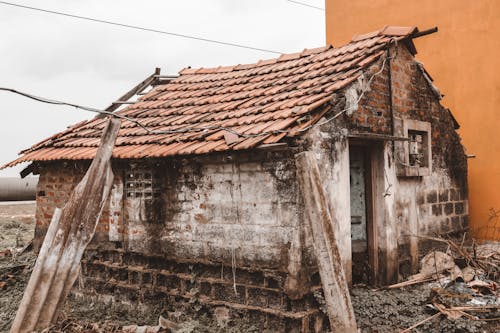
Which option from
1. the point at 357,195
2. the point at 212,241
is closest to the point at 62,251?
the point at 212,241

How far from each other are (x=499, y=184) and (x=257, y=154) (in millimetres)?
6503

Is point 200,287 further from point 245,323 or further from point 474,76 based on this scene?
point 474,76

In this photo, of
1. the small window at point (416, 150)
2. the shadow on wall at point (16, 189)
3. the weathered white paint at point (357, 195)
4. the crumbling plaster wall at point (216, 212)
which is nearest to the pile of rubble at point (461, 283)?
the weathered white paint at point (357, 195)

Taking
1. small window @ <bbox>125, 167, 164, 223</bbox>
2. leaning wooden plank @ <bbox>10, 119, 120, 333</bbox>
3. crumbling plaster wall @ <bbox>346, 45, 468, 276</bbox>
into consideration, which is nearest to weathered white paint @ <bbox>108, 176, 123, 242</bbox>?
small window @ <bbox>125, 167, 164, 223</bbox>

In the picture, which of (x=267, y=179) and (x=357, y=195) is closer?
(x=267, y=179)

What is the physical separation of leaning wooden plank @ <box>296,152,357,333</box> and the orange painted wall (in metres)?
6.67

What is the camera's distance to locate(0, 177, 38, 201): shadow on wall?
1221cm

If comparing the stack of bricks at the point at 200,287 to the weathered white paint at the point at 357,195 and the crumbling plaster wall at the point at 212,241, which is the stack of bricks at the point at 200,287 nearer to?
the crumbling plaster wall at the point at 212,241

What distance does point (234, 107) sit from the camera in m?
7.08

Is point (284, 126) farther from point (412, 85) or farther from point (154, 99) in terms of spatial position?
point (154, 99)

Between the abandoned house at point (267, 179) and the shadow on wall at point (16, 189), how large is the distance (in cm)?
421

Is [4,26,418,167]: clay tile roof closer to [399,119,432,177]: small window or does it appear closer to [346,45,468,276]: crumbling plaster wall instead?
[346,45,468,276]: crumbling plaster wall

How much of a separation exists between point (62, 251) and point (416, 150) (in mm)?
5668

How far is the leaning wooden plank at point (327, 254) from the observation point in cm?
437
